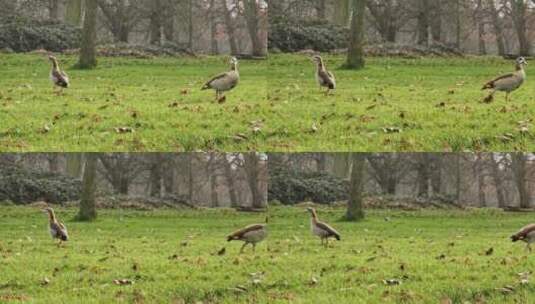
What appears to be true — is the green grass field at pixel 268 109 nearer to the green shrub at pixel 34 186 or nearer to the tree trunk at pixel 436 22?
the tree trunk at pixel 436 22

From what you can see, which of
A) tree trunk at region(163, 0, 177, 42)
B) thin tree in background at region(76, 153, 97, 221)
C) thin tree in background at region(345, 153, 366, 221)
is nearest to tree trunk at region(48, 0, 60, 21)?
tree trunk at region(163, 0, 177, 42)

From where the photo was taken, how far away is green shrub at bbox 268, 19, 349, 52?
20016mm

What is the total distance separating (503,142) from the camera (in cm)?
1723

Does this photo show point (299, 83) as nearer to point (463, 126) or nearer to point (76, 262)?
point (463, 126)

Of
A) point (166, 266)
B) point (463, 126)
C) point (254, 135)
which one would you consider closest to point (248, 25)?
point (254, 135)

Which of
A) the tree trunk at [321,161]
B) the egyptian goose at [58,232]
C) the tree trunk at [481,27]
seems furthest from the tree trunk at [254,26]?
the egyptian goose at [58,232]

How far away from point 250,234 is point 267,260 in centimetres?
77

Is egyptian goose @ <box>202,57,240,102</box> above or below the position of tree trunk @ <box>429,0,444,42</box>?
below

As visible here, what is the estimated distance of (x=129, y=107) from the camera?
1916cm

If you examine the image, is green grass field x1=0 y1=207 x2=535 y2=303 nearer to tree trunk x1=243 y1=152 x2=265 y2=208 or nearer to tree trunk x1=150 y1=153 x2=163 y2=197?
tree trunk x1=243 y1=152 x2=265 y2=208

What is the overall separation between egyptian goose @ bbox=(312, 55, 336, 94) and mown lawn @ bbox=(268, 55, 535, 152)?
24cm

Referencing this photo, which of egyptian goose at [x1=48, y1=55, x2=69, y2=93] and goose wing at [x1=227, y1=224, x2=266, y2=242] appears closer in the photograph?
goose wing at [x1=227, y1=224, x2=266, y2=242]

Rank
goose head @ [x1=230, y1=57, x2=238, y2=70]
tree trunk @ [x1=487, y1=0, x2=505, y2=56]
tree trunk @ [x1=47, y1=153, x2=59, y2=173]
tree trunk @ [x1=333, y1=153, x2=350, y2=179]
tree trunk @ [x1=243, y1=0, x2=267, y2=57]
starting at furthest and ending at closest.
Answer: tree trunk @ [x1=487, y1=0, x2=505, y2=56]
tree trunk @ [x1=47, y1=153, x2=59, y2=173]
tree trunk @ [x1=243, y1=0, x2=267, y2=57]
goose head @ [x1=230, y1=57, x2=238, y2=70]
tree trunk @ [x1=333, y1=153, x2=350, y2=179]

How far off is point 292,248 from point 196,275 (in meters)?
2.92
